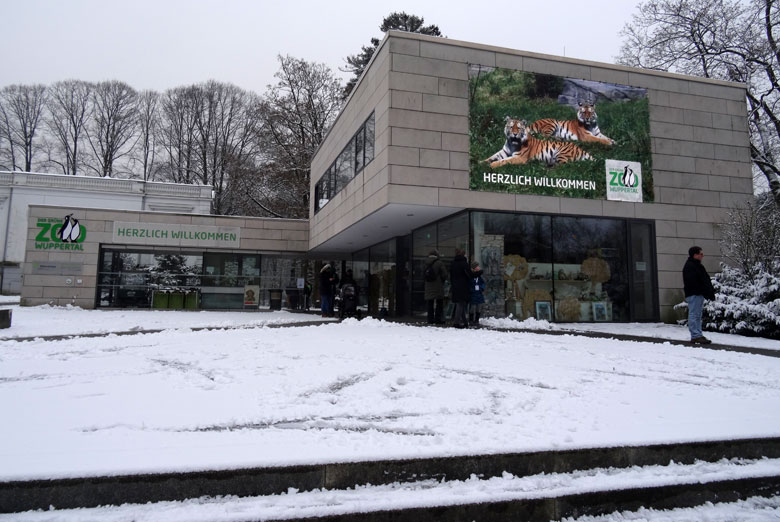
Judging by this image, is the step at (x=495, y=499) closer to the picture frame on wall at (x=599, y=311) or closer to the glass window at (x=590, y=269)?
the glass window at (x=590, y=269)

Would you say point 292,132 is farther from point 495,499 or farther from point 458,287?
point 495,499

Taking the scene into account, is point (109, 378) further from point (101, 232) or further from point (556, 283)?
point (101, 232)

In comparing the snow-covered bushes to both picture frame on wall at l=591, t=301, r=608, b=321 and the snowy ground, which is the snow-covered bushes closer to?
picture frame on wall at l=591, t=301, r=608, b=321

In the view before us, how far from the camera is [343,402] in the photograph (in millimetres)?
4500

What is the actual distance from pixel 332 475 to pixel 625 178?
14.1 metres

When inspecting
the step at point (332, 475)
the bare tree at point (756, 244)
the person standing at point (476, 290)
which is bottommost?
the step at point (332, 475)

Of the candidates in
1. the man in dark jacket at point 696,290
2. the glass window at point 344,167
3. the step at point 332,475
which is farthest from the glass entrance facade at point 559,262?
the step at point 332,475

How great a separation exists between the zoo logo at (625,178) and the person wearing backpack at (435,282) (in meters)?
5.99

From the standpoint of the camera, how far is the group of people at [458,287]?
38.2ft

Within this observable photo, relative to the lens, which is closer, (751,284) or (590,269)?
(751,284)

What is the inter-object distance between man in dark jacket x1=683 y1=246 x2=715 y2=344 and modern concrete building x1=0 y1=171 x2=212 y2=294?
29.2 metres

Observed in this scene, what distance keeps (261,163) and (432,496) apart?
107ft

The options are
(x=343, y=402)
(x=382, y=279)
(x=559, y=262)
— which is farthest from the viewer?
(x=382, y=279)

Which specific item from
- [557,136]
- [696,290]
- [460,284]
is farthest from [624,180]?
[460,284]
